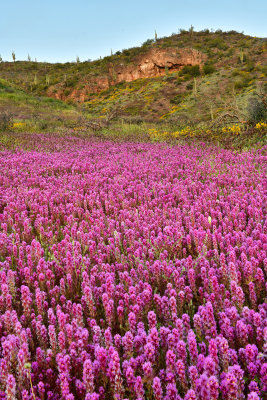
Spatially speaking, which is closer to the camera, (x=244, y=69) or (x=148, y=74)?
(x=244, y=69)

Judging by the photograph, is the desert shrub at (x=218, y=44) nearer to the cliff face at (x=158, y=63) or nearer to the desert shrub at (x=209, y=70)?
the cliff face at (x=158, y=63)

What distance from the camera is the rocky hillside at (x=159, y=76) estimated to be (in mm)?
33312

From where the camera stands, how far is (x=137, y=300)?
2035 millimetres

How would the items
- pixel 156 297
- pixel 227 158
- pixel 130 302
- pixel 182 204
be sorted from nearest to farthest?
pixel 156 297, pixel 130 302, pixel 182 204, pixel 227 158

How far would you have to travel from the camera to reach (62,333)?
5.59 feet

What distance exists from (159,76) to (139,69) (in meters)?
6.51

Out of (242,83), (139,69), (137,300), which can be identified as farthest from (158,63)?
(137,300)

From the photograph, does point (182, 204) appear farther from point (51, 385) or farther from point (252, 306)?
point (51, 385)

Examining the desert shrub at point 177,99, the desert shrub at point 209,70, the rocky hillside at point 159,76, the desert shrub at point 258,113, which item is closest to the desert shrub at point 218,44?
the rocky hillside at point 159,76

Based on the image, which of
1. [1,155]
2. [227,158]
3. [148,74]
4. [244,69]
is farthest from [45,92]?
[227,158]

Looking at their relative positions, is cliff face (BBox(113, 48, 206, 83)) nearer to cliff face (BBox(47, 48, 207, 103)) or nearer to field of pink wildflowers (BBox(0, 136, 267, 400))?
cliff face (BBox(47, 48, 207, 103))

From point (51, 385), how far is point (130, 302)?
745 mm

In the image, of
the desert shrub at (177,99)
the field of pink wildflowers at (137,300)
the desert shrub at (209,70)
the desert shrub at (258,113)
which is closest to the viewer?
the field of pink wildflowers at (137,300)

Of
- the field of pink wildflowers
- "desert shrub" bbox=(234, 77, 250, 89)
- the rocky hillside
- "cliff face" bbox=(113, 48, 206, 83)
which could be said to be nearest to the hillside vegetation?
the rocky hillside
